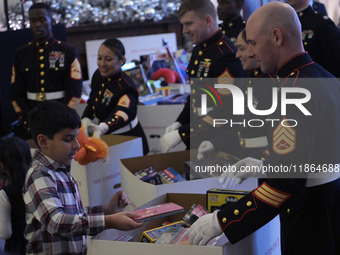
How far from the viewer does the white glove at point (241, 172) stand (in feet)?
7.18

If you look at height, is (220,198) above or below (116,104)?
below

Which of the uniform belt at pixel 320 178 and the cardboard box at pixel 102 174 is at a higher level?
the uniform belt at pixel 320 178

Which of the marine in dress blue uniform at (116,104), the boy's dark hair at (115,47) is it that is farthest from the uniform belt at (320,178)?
the boy's dark hair at (115,47)

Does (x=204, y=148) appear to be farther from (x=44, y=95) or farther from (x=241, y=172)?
(x=44, y=95)

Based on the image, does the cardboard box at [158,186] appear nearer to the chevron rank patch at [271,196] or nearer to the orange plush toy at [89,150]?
the orange plush toy at [89,150]

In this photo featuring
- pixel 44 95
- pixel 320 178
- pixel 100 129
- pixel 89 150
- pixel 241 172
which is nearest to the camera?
pixel 320 178

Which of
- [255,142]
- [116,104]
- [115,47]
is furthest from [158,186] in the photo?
[115,47]

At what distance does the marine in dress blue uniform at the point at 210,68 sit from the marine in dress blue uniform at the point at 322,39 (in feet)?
1.31

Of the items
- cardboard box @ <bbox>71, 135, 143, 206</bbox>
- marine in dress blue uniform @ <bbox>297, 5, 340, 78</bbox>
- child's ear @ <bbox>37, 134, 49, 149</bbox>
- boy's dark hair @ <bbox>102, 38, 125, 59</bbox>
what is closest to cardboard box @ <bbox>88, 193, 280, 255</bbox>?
child's ear @ <bbox>37, 134, 49, 149</bbox>

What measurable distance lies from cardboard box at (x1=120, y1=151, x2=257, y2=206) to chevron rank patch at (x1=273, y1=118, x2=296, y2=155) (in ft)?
2.42

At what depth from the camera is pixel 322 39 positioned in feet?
9.37

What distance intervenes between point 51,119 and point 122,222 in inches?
18.4

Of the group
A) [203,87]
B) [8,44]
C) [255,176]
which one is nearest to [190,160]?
[203,87]

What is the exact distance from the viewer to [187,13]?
2910 mm
